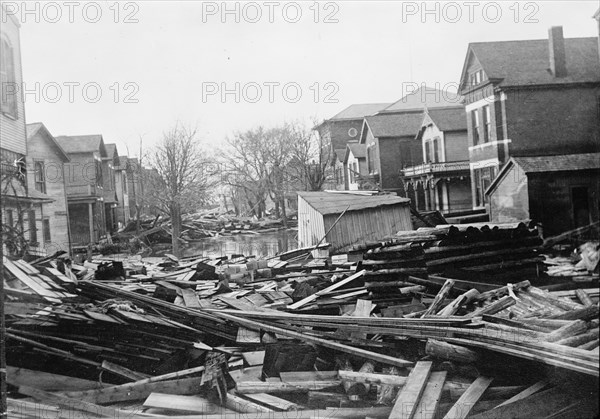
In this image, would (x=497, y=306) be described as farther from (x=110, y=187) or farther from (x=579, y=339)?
(x=110, y=187)

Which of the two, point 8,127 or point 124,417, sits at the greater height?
Answer: point 8,127

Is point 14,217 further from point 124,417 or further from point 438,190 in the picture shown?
point 438,190

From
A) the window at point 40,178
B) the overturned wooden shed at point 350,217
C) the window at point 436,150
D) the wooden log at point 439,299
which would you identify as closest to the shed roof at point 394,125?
the window at point 436,150

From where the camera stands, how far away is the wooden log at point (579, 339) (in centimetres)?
508

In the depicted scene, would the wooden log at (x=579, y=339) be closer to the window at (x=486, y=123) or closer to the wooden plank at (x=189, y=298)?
the wooden plank at (x=189, y=298)

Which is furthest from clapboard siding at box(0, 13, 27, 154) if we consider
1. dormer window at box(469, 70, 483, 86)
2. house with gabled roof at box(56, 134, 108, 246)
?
dormer window at box(469, 70, 483, 86)

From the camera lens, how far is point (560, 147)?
35.1 feet

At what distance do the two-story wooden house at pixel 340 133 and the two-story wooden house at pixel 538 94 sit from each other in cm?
2571

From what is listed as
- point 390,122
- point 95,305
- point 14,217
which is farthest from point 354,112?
point 95,305

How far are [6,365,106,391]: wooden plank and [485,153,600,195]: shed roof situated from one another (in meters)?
9.08

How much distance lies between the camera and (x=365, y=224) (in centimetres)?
2244

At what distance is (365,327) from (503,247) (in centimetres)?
480

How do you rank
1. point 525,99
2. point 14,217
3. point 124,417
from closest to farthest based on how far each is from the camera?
point 124,417, point 525,99, point 14,217

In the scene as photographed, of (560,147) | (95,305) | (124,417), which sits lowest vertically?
(124,417)
